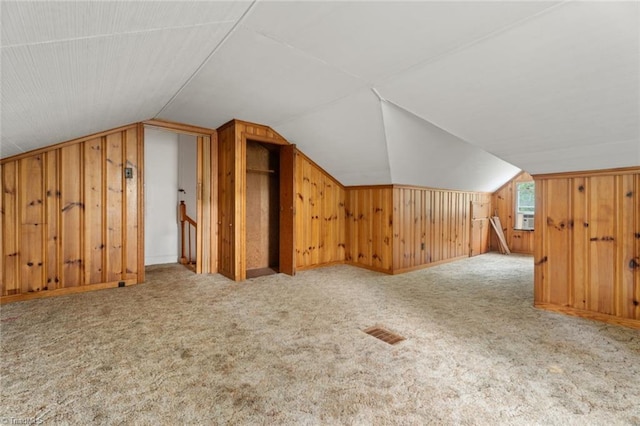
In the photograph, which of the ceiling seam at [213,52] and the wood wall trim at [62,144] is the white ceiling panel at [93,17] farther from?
the wood wall trim at [62,144]

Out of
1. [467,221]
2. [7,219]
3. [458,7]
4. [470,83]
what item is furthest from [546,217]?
[7,219]

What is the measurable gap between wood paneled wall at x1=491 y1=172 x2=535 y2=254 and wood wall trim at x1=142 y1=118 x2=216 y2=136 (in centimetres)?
612

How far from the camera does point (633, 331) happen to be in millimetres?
2279

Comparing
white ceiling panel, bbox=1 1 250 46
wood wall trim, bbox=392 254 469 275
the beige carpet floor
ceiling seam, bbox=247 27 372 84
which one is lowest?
the beige carpet floor

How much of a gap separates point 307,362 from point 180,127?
340cm

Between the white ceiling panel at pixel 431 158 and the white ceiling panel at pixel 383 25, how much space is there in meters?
0.87

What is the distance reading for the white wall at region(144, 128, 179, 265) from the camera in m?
4.86

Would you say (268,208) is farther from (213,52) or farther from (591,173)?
(591,173)

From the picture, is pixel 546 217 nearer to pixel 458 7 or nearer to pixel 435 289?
pixel 435 289

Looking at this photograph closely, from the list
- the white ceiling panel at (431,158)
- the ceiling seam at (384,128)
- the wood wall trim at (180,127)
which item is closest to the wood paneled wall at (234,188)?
the wood wall trim at (180,127)

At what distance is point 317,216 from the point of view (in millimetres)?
4684

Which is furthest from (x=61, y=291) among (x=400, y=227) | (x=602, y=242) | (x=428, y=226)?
(x=602, y=242)

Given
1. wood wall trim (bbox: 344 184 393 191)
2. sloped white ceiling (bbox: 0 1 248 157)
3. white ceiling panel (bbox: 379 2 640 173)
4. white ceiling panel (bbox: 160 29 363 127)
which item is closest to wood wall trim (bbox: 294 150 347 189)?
wood wall trim (bbox: 344 184 393 191)

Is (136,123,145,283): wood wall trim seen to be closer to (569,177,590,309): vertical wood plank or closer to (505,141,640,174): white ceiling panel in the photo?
(505,141,640,174): white ceiling panel
